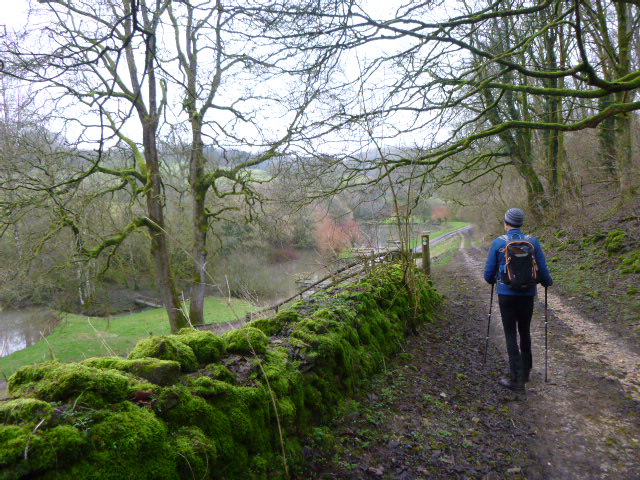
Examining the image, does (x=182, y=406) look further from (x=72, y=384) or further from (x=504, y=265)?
(x=504, y=265)

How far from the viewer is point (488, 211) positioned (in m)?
24.8

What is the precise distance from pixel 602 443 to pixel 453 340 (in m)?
3.06

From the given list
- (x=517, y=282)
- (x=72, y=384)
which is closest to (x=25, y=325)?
(x=72, y=384)

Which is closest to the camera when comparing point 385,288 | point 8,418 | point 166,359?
point 8,418

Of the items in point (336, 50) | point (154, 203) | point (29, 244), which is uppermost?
point (336, 50)

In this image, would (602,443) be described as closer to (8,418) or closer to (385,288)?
(385,288)

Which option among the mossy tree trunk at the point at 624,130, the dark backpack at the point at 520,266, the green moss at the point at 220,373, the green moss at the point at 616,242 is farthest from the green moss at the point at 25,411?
the mossy tree trunk at the point at 624,130

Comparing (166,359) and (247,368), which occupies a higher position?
(166,359)

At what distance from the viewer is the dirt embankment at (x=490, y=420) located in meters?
3.02

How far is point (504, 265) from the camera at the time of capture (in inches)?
178

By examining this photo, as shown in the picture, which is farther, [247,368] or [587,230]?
[587,230]

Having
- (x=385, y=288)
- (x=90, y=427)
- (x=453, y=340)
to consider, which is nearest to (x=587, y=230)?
(x=453, y=340)

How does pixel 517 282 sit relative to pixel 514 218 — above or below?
below

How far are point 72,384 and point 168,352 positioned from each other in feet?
2.28
